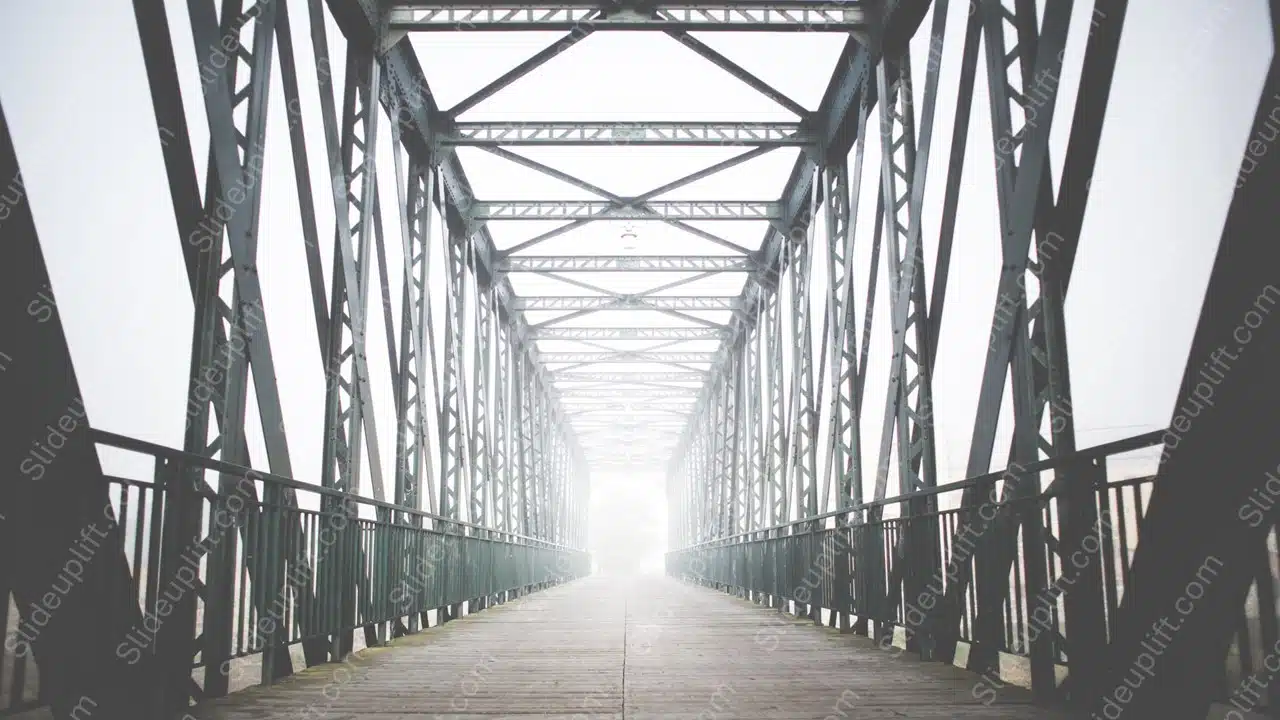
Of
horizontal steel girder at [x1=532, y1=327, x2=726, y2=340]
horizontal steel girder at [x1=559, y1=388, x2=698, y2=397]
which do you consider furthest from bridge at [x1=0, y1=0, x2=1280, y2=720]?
horizontal steel girder at [x1=559, y1=388, x2=698, y2=397]

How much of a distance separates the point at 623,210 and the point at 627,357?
11.1 meters

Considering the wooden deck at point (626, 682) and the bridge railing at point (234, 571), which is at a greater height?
the bridge railing at point (234, 571)

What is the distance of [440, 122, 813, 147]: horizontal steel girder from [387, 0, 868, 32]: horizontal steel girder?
244cm

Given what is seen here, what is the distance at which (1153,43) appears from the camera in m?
5.48

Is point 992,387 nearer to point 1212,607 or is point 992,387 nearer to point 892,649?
point 892,649

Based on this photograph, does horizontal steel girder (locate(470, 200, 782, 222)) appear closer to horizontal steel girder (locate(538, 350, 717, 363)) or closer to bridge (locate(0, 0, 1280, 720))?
bridge (locate(0, 0, 1280, 720))

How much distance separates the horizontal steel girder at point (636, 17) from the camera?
31.3 feet

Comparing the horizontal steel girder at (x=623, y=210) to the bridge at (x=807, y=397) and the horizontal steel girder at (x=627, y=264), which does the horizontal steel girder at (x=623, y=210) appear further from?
the horizontal steel girder at (x=627, y=264)

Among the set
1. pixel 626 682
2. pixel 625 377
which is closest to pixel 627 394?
pixel 625 377

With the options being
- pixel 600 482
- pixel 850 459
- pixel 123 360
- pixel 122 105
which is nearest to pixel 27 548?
pixel 123 360

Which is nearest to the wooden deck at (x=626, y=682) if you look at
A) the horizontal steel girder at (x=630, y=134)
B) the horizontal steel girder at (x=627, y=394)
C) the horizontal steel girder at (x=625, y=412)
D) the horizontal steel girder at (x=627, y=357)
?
the horizontal steel girder at (x=630, y=134)

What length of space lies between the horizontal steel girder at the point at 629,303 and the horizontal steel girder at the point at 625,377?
760 cm

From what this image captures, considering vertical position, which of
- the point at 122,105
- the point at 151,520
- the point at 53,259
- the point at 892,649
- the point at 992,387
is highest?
the point at 122,105

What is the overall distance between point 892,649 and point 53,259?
6.14 m
